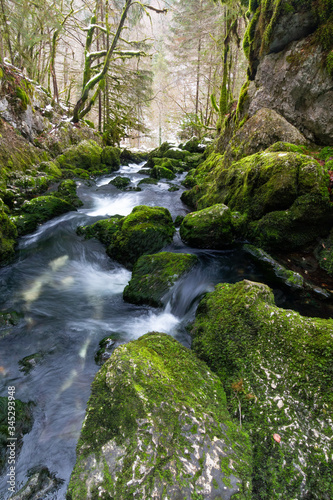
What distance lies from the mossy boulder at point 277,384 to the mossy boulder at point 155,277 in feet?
5.26

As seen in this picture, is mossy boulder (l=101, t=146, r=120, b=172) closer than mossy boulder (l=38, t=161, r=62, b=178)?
No

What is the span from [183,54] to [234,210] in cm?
1825

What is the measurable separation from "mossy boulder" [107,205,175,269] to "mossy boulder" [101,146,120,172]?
11202mm

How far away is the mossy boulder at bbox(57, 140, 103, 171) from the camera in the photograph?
12.9m

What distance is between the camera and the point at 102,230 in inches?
251

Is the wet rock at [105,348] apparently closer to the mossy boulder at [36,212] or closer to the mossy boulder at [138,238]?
the mossy boulder at [138,238]

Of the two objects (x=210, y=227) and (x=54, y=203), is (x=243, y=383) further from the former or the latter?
(x=54, y=203)

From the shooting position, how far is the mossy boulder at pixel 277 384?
159cm

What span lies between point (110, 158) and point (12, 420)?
1594cm

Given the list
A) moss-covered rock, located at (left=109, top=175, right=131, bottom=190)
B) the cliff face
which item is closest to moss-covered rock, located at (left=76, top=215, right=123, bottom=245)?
the cliff face

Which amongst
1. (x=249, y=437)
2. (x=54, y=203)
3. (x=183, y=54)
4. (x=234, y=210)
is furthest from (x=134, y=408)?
(x=183, y=54)

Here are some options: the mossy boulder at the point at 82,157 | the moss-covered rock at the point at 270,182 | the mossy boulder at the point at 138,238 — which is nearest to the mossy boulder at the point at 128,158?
the mossy boulder at the point at 82,157

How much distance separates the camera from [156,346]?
2355mm

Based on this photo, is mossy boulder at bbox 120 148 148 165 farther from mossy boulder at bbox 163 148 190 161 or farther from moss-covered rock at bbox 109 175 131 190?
moss-covered rock at bbox 109 175 131 190
